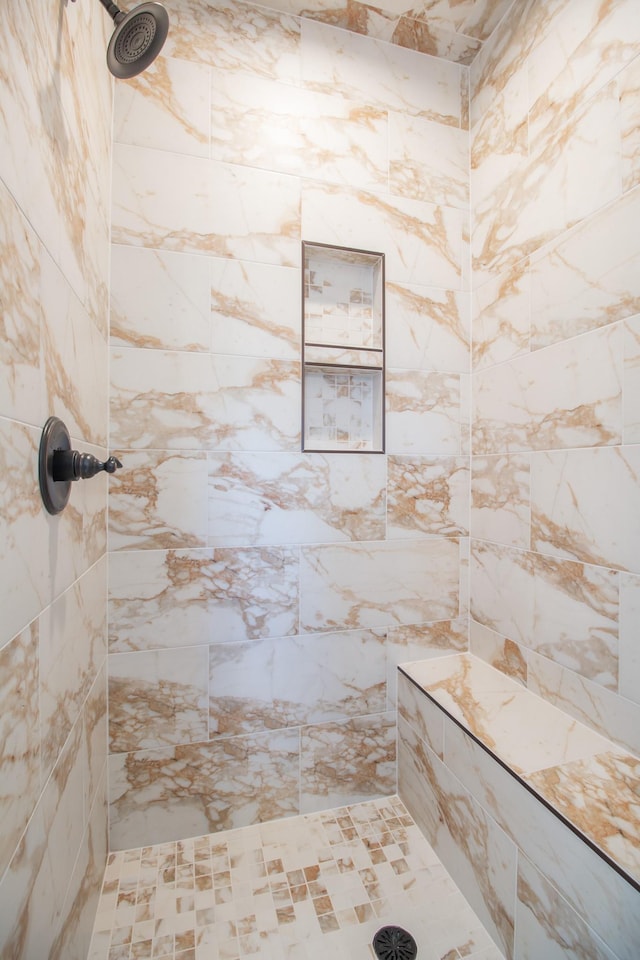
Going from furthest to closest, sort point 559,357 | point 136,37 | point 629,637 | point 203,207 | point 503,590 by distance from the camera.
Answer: point 503,590 < point 203,207 < point 559,357 < point 629,637 < point 136,37

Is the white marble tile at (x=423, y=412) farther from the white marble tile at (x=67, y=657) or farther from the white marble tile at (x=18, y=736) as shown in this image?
the white marble tile at (x=18, y=736)

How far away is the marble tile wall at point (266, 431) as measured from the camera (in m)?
1.25

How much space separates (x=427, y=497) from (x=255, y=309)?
2.88 ft

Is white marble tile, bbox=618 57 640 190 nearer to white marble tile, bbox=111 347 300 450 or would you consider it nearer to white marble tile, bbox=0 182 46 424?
white marble tile, bbox=111 347 300 450

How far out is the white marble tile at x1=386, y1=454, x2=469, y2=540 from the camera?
1.48 meters

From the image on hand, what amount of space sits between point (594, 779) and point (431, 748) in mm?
473

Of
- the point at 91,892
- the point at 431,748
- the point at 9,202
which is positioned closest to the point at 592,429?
the point at 431,748

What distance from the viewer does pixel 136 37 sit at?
0.83 m

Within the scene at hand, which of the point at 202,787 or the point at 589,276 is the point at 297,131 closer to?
the point at 589,276

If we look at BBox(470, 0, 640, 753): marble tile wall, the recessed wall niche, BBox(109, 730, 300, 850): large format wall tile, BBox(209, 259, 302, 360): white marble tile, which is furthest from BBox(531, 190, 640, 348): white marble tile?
BBox(109, 730, 300, 850): large format wall tile

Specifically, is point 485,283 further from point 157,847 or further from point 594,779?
A: point 157,847

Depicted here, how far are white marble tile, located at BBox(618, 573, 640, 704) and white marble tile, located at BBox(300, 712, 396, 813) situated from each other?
77 cm

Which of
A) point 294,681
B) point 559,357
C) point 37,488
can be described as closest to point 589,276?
point 559,357

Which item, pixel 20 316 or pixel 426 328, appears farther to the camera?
pixel 426 328
